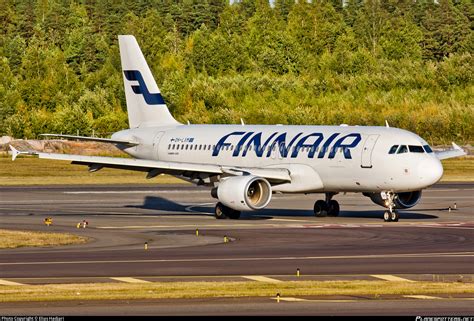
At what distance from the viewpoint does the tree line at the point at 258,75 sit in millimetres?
116000

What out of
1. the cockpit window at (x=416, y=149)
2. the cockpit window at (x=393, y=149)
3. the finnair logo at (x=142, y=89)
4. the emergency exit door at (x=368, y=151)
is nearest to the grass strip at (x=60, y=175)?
the finnair logo at (x=142, y=89)

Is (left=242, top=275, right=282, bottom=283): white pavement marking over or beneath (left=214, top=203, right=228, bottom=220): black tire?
over

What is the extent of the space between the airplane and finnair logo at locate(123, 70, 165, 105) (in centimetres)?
309

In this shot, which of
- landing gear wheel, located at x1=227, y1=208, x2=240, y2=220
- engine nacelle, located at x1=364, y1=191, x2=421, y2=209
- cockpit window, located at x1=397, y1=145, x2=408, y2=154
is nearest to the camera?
cockpit window, located at x1=397, y1=145, x2=408, y2=154

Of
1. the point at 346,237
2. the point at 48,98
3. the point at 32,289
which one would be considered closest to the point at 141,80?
the point at 346,237

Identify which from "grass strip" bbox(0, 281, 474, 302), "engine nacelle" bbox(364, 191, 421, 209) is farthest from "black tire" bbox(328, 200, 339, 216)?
"grass strip" bbox(0, 281, 474, 302)

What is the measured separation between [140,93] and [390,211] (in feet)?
53.6

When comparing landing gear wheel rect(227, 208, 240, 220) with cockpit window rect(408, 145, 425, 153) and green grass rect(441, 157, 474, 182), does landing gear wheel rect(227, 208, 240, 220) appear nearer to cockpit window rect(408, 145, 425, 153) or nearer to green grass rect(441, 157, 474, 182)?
cockpit window rect(408, 145, 425, 153)

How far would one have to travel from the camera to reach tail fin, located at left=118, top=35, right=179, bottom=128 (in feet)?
185

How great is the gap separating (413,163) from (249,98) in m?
80.4

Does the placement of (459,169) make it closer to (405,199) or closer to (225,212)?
(405,199)

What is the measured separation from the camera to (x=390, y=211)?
45031 millimetres

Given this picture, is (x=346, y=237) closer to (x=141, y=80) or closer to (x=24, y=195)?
(x=141, y=80)

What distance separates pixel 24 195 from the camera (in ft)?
202
